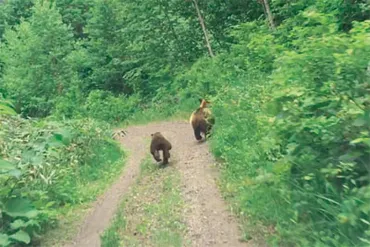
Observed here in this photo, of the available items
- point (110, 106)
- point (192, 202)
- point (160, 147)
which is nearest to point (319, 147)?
point (192, 202)

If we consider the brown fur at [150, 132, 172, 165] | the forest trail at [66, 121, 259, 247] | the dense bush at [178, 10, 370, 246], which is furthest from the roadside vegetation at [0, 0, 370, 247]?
the brown fur at [150, 132, 172, 165]

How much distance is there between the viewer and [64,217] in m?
8.91

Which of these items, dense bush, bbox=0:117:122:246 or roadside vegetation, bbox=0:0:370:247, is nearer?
roadside vegetation, bbox=0:0:370:247

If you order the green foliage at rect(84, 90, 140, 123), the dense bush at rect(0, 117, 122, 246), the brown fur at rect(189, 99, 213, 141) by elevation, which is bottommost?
the green foliage at rect(84, 90, 140, 123)

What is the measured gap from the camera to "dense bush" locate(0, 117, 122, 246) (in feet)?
20.4

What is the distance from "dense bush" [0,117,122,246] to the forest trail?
0.56m

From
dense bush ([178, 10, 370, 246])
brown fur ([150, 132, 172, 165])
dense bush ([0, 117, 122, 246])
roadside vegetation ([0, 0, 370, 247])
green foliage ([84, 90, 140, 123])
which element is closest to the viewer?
dense bush ([178, 10, 370, 246])

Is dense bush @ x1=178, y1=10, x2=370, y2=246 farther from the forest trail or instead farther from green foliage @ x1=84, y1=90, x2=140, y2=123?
green foliage @ x1=84, y1=90, x2=140, y2=123

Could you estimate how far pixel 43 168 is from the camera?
9.48 m

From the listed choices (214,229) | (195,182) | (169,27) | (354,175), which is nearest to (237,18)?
(169,27)

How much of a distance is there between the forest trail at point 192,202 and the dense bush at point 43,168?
0.56m

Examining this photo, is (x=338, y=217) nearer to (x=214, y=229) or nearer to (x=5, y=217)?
(x=214, y=229)

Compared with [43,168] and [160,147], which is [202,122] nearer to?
[160,147]

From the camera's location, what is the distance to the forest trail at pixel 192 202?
6.50 metres
